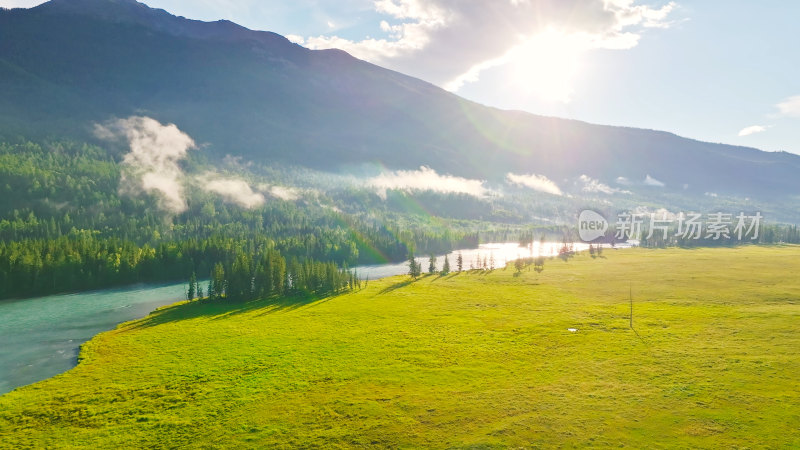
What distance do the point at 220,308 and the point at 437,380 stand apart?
87.2 meters

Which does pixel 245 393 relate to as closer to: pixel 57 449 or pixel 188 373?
pixel 188 373

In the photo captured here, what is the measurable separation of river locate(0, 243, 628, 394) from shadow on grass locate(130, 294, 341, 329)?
853 cm

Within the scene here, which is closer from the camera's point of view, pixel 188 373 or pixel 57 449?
pixel 57 449

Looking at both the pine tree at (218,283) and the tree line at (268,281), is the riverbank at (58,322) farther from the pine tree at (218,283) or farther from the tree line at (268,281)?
the tree line at (268,281)

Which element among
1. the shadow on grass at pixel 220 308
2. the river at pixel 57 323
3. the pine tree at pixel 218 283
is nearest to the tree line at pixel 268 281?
the pine tree at pixel 218 283

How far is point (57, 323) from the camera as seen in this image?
119m

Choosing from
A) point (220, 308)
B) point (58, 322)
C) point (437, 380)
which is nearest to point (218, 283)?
point (220, 308)

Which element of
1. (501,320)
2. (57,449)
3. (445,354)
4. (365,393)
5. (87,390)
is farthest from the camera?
(501,320)

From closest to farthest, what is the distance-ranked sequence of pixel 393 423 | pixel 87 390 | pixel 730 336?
pixel 393 423
pixel 87 390
pixel 730 336

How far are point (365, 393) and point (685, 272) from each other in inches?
6738

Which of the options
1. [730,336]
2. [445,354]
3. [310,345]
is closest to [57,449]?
[310,345]

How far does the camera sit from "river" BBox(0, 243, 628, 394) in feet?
275

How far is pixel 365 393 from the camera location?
6412 cm

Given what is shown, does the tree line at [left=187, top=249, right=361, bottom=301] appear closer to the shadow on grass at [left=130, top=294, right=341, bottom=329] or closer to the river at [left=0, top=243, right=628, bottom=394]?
the shadow on grass at [left=130, top=294, right=341, bottom=329]
